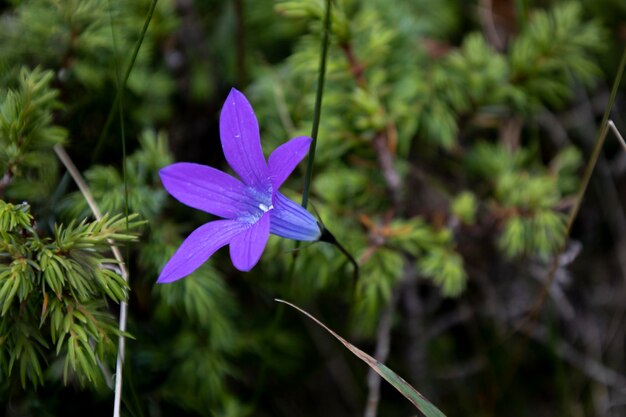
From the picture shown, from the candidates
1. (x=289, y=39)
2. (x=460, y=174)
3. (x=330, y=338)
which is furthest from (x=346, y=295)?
(x=289, y=39)

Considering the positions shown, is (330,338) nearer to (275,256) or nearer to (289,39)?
(275,256)

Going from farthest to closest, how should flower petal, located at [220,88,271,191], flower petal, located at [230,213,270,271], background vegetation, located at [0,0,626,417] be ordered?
background vegetation, located at [0,0,626,417] < flower petal, located at [220,88,271,191] < flower petal, located at [230,213,270,271]

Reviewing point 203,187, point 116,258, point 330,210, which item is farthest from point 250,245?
point 330,210

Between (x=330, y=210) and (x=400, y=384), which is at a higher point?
(x=330, y=210)

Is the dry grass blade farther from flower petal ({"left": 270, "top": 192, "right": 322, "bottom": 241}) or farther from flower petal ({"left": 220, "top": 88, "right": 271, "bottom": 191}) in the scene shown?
flower petal ({"left": 220, "top": 88, "right": 271, "bottom": 191})

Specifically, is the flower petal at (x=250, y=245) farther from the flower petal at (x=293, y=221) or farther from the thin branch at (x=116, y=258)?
the thin branch at (x=116, y=258)

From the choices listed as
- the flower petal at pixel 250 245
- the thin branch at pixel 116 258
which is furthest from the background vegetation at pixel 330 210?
the flower petal at pixel 250 245

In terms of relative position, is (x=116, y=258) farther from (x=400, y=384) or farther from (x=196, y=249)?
(x=400, y=384)

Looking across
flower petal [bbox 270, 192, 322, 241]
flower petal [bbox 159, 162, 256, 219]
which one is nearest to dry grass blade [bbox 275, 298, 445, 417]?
flower petal [bbox 270, 192, 322, 241]
